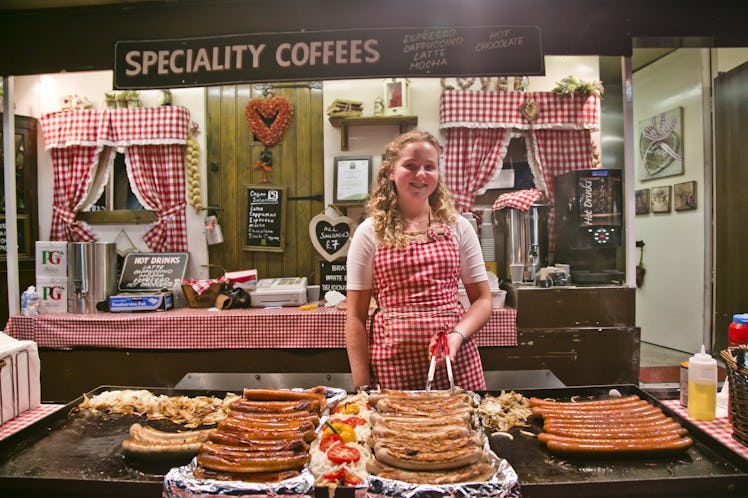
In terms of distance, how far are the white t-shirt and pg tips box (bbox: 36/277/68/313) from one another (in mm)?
3558

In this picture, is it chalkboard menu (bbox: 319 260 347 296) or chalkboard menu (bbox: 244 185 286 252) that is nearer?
chalkboard menu (bbox: 319 260 347 296)

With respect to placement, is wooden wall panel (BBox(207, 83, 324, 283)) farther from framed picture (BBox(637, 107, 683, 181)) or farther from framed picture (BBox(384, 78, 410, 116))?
framed picture (BBox(637, 107, 683, 181))

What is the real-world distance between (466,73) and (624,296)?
2361mm

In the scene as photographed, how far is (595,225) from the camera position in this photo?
466cm

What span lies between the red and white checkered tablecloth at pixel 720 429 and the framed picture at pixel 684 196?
16.9ft

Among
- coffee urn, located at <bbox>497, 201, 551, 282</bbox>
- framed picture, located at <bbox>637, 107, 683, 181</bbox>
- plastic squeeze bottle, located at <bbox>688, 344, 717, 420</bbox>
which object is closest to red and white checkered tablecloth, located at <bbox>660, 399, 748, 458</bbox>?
Result: plastic squeeze bottle, located at <bbox>688, 344, 717, 420</bbox>

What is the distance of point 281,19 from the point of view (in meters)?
3.88

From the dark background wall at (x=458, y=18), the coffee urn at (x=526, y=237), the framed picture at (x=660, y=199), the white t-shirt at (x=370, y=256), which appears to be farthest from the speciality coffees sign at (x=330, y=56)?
the framed picture at (x=660, y=199)

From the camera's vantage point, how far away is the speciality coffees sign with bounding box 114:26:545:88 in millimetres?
3531

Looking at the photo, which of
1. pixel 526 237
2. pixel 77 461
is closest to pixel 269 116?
pixel 526 237

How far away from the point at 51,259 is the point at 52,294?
0.33 meters

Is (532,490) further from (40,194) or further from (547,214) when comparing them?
(40,194)

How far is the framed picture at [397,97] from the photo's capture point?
5473mm

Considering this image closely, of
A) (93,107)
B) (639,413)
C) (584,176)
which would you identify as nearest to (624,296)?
(584,176)
